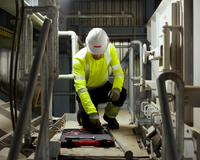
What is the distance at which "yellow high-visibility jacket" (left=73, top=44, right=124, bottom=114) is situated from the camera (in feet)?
6.62

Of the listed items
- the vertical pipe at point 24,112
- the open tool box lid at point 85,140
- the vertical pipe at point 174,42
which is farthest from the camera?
the open tool box lid at point 85,140

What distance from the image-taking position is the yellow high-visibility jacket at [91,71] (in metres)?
2.02

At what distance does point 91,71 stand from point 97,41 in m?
0.41

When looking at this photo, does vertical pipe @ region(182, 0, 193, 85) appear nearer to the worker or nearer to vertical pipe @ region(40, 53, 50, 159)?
the worker

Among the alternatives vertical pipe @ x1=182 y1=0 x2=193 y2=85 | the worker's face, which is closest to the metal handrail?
vertical pipe @ x1=182 y1=0 x2=193 y2=85

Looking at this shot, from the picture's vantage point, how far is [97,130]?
2068mm

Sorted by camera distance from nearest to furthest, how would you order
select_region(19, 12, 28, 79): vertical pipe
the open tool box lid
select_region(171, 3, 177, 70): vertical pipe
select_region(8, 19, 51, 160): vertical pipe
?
select_region(8, 19, 51, 160): vertical pipe
select_region(19, 12, 28, 79): vertical pipe
select_region(171, 3, 177, 70): vertical pipe
the open tool box lid

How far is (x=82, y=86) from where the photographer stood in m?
2.01

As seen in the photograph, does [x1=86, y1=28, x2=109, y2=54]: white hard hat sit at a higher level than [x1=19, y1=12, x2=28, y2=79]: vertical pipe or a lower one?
higher

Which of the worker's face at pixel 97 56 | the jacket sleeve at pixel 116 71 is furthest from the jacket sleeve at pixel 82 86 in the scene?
the jacket sleeve at pixel 116 71

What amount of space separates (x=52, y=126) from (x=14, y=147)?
61.9 inches

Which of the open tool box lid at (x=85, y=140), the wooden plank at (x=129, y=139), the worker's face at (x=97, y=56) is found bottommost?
the wooden plank at (x=129, y=139)

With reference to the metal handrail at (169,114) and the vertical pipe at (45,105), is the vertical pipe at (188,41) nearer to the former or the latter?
the metal handrail at (169,114)

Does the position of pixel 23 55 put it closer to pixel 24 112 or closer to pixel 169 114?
pixel 24 112
